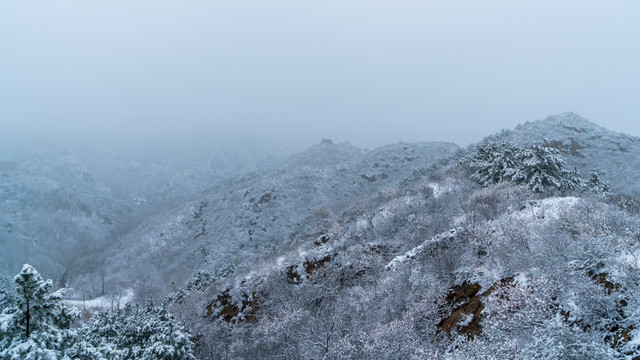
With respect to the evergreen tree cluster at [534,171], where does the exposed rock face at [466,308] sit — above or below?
below

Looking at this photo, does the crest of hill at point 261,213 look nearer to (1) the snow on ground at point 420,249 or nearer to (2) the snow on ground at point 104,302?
(2) the snow on ground at point 104,302

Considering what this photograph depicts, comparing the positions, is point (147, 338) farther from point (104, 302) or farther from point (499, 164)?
point (104, 302)

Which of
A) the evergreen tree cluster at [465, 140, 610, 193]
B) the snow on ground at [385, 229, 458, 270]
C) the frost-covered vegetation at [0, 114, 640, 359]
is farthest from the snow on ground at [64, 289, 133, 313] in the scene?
the evergreen tree cluster at [465, 140, 610, 193]

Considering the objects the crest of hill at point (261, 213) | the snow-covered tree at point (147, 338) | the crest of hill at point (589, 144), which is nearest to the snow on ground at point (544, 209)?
the snow-covered tree at point (147, 338)

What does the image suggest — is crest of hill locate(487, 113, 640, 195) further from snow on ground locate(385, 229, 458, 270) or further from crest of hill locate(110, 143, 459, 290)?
snow on ground locate(385, 229, 458, 270)

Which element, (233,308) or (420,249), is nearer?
(420,249)

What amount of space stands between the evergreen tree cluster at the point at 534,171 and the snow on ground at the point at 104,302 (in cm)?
8422

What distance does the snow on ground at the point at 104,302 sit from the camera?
3142 inches

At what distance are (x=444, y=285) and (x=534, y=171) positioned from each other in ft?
90.0

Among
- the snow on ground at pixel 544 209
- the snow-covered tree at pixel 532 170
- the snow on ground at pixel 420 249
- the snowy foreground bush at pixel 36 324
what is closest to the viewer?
the snowy foreground bush at pixel 36 324

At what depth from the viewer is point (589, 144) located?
76688 mm

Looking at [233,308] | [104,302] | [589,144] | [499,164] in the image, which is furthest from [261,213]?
[589,144]

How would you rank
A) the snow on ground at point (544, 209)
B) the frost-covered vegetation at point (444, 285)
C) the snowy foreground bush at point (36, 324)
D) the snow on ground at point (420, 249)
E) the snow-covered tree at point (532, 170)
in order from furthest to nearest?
the snow-covered tree at point (532, 170)
the snow on ground at point (420, 249)
the snow on ground at point (544, 209)
the snowy foreground bush at point (36, 324)
the frost-covered vegetation at point (444, 285)

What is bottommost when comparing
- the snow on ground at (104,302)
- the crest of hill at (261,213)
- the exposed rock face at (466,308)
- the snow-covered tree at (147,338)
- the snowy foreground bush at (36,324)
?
the snow on ground at (104,302)
